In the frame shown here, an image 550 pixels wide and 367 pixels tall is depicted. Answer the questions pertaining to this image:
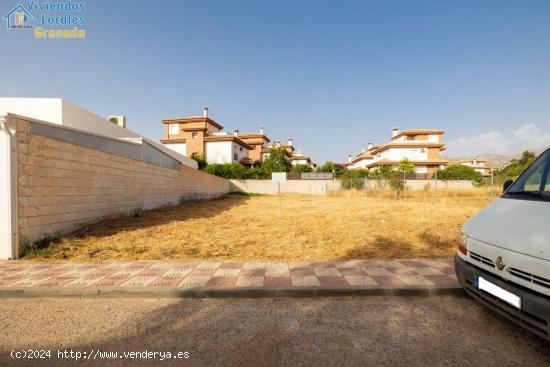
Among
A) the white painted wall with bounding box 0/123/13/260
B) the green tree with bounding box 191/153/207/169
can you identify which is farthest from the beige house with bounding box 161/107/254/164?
the white painted wall with bounding box 0/123/13/260

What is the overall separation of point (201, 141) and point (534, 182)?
3682 centimetres

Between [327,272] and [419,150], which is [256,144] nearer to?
[419,150]

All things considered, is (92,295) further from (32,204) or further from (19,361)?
(32,204)

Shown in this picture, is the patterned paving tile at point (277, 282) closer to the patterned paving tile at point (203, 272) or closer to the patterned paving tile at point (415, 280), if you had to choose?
the patterned paving tile at point (203, 272)

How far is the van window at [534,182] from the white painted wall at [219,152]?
1350 inches

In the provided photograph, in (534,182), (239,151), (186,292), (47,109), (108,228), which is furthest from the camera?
(239,151)

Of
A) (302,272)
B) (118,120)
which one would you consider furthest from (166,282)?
(118,120)

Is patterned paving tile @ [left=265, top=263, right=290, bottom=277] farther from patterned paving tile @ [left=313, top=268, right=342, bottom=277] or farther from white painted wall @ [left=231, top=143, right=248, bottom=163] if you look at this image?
white painted wall @ [left=231, top=143, right=248, bottom=163]

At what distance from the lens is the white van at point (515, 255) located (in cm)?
205

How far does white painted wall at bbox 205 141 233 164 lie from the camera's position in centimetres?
3612

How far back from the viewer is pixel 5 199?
4633 mm

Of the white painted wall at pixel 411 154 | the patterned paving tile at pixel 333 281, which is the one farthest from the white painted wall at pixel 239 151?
the patterned paving tile at pixel 333 281

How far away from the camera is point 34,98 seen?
11523 millimetres

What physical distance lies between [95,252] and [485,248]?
653 cm
